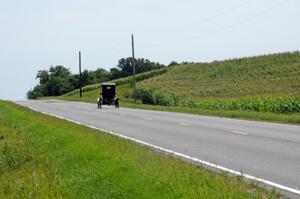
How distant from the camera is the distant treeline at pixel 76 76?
603ft

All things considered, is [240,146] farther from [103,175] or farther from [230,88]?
[230,88]

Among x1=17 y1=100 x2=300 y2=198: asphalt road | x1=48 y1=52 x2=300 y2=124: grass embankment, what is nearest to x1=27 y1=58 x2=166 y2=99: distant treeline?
x1=48 y1=52 x2=300 y2=124: grass embankment

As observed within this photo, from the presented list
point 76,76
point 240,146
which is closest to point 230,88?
point 240,146

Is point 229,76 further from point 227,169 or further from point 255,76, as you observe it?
point 227,169

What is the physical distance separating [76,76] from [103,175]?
179240 millimetres

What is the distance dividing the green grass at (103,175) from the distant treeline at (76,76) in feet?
533

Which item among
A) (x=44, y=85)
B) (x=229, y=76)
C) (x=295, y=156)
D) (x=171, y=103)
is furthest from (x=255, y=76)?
(x=44, y=85)

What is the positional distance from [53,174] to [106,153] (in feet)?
4.37

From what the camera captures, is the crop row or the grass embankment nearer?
the crop row

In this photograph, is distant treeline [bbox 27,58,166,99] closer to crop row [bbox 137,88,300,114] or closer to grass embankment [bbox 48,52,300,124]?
grass embankment [bbox 48,52,300,124]

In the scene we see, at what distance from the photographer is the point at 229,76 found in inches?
3590

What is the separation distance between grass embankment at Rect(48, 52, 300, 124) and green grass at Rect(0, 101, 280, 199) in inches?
708

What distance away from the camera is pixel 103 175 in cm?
1245

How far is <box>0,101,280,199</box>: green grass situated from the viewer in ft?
33.0
